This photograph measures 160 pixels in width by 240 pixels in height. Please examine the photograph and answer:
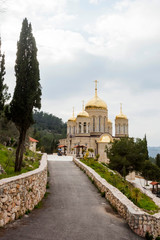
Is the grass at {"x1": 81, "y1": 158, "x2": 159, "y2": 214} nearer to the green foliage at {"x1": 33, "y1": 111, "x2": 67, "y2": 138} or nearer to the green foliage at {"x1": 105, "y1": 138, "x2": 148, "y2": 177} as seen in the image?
the green foliage at {"x1": 105, "y1": 138, "x2": 148, "y2": 177}

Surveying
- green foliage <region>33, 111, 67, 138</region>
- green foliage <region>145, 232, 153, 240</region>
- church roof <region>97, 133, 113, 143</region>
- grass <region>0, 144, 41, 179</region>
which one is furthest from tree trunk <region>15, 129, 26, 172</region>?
green foliage <region>33, 111, 67, 138</region>

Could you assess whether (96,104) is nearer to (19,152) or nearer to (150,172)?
(150,172)

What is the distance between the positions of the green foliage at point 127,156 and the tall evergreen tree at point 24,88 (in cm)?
1665

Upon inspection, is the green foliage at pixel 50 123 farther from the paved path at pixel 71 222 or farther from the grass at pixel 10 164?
the paved path at pixel 71 222

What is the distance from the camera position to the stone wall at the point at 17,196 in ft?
20.0

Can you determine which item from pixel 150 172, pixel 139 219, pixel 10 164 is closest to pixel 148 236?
pixel 139 219

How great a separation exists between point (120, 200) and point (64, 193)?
151 inches

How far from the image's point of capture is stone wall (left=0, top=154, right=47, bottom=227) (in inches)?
239

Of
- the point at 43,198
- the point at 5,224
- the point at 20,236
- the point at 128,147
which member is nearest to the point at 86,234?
the point at 20,236

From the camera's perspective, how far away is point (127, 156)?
2698 centimetres

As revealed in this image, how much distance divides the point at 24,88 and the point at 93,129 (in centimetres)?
3282

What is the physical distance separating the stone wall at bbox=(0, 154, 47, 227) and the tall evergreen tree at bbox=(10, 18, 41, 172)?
10.7ft

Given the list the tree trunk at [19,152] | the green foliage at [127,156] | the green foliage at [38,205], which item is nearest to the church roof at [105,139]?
the green foliage at [127,156]

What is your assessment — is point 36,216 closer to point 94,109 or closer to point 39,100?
point 39,100
